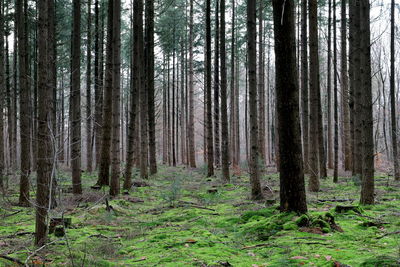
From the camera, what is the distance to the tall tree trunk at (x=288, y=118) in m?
5.74

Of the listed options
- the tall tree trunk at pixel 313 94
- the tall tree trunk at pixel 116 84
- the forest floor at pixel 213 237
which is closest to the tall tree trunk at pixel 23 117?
the forest floor at pixel 213 237

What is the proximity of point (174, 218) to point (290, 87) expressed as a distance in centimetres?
362

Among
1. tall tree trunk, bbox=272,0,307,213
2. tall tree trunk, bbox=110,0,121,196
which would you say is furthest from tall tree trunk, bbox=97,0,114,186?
tall tree trunk, bbox=272,0,307,213

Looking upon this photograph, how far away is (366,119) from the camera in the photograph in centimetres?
702

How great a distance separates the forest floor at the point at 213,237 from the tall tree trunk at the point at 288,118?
0.35 metres

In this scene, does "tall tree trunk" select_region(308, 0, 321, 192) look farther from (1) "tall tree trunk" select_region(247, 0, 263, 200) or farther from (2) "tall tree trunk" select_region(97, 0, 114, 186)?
(2) "tall tree trunk" select_region(97, 0, 114, 186)

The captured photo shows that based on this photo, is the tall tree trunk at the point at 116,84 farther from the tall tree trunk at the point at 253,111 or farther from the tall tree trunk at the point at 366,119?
the tall tree trunk at the point at 366,119

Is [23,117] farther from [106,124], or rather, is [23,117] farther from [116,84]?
[106,124]

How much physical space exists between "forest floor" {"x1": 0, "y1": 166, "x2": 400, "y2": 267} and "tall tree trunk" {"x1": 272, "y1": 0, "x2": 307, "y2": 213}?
13.9 inches

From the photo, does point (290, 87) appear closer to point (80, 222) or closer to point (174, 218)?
point (174, 218)

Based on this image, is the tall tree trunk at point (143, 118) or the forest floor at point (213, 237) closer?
the forest floor at point (213, 237)

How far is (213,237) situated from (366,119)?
422 cm

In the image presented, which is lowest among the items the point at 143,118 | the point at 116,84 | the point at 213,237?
the point at 213,237

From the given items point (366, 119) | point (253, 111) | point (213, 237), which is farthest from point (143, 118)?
point (213, 237)
